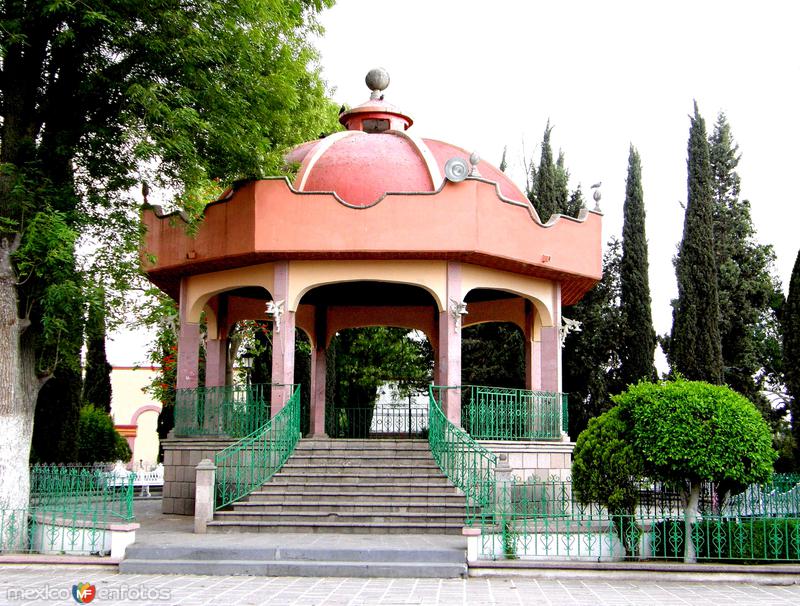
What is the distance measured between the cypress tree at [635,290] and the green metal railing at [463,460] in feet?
40.0

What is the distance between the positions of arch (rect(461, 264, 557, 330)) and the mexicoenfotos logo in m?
8.60

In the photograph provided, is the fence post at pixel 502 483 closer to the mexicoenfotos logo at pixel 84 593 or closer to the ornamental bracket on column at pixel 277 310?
the ornamental bracket on column at pixel 277 310

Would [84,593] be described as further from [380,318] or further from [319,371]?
[380,318]

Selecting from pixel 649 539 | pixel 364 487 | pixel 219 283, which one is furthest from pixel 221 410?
pixel 649 539

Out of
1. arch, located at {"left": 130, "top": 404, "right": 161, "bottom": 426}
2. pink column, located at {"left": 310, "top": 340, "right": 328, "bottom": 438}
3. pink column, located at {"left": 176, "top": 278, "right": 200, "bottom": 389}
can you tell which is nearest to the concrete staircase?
pink column, located at {"left": 176, "top": 278, "right": 200, "bottom": 389}

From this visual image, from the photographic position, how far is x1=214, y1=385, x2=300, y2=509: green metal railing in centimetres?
1410

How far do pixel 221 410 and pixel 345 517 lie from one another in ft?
13.3

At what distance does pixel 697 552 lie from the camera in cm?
1163

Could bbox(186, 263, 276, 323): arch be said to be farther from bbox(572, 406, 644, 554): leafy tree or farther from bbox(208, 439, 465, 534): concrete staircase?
bbox(572, 406, 644, 554): leafy tree

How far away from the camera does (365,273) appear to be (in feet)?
53.3

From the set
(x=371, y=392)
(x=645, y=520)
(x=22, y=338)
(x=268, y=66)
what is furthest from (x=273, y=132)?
(x=371, y=392)

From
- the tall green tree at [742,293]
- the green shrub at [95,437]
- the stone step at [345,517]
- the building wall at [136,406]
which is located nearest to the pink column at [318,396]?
the stone step at [345,517]

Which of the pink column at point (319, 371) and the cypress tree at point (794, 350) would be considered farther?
the cypress tree at point (794, 350)

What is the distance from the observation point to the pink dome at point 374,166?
17.2 m
